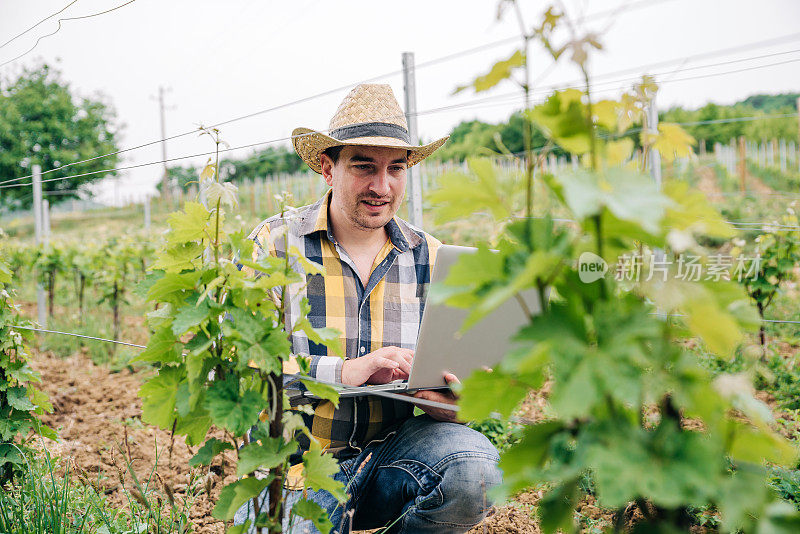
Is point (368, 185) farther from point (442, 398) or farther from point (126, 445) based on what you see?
point (126, 445)

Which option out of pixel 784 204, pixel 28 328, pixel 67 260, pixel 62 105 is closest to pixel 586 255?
pixel 28 328

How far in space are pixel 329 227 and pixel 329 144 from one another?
0.33m

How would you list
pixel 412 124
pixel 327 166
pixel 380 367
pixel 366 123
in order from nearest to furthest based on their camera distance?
pixel 380 367 → pixel 366 123 → pixel 327 166 → pixel 412 124

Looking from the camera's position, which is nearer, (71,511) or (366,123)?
(71,511)

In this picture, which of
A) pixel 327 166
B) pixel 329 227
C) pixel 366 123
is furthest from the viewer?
pixel 327 166

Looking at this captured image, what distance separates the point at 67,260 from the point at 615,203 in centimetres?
706

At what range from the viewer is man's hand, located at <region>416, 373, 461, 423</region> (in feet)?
5.37

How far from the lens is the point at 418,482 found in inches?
70.2

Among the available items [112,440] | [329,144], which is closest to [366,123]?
[329,144]

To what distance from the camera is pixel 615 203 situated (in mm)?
584

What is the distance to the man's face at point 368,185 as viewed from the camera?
213cm

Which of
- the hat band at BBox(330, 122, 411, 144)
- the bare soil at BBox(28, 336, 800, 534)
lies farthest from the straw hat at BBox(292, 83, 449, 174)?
the bare soil at BBox(28, 336, 800, 534)

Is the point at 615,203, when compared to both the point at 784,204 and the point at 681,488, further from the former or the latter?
the point at 784,204

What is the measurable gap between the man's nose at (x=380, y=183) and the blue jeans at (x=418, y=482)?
0.84 m
